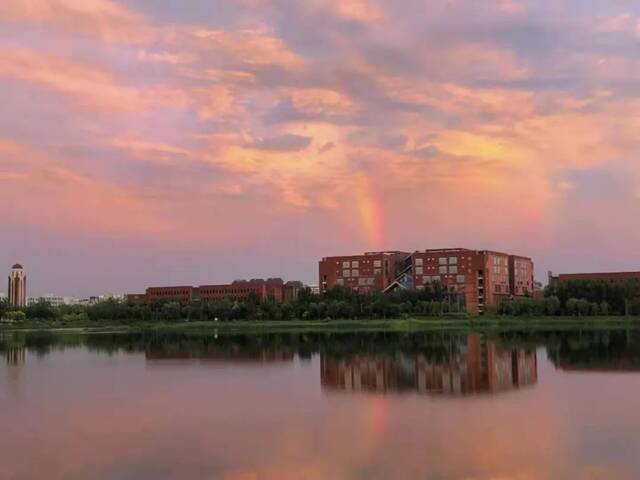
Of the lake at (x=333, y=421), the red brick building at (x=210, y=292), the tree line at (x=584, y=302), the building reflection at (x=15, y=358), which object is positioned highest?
the red brick building at (x=210, y=292)

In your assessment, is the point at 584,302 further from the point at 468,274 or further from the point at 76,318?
the point at 76,318

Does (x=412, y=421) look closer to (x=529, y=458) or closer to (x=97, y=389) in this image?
(x=529, y=458)

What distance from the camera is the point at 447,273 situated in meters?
75.1

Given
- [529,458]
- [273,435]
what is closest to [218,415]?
[273,435]

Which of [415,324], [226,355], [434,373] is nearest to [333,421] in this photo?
[434,373]

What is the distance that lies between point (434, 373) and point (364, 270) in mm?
62396

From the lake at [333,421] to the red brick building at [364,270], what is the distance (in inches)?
2263

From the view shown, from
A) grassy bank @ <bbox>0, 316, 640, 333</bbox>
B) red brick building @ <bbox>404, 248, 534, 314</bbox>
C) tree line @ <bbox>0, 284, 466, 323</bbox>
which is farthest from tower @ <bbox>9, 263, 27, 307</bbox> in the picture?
red brick building @ <bbox>404, 248, 534, 314</bbox>

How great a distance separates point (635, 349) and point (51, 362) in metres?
23.2

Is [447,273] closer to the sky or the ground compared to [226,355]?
closer to the sky

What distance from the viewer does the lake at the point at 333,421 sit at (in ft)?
27.9

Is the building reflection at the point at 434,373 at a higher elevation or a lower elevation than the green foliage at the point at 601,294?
lower

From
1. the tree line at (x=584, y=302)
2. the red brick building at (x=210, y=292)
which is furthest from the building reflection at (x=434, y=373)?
the red brick building at (x=210, y=292)

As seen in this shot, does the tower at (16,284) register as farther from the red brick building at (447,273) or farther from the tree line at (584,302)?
the tree line at (584,302)
